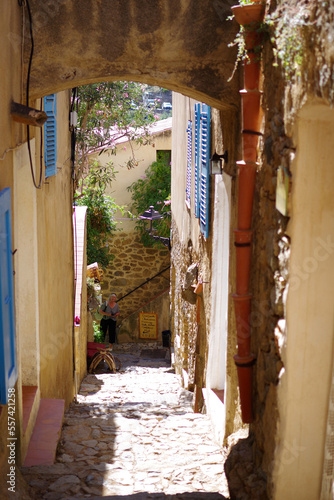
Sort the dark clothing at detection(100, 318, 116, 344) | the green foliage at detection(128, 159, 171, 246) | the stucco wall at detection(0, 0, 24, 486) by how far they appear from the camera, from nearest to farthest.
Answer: the stucco wall at detection(0, 0, 24, 486), the dark clothing at detection(100, 318, 116, 344), the green foliage at detection(128, 159, 171, 246)

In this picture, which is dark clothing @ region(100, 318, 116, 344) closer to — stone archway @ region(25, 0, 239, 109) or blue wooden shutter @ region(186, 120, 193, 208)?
blue wooden shutter @ region(186, 120, 193, 208)

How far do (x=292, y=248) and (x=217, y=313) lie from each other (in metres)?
2.78

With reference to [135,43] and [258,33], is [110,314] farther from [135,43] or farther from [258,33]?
[258,33]

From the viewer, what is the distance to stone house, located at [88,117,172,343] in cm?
1578

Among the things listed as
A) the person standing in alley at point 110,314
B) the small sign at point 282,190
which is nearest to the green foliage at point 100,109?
the person standing in alley at point 110,314

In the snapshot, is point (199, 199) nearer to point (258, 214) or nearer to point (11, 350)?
point (258, 214)

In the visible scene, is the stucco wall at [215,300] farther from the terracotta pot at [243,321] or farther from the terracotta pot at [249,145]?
the terracotta pot at [249,145]

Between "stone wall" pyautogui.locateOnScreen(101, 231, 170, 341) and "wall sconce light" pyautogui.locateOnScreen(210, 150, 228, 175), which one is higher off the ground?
"wall sconce light" pyautogui.locateOnScreen(210, 150, 228, 175)

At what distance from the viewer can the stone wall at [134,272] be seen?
15922 millimetres

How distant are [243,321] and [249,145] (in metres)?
1.27

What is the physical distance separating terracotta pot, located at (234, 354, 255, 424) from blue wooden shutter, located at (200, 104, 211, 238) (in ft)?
7.98

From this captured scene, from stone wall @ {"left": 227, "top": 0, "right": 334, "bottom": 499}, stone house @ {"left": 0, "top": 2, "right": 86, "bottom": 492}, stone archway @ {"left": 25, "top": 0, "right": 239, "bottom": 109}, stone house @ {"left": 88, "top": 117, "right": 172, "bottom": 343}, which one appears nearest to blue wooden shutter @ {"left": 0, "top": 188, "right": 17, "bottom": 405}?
stone house @ {"left": 0, "top": 2, "right": 86, "bottom": 492}

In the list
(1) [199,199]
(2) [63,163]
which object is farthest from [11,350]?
(2) [63,163]

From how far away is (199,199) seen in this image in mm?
7148
